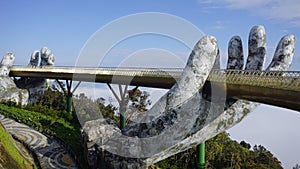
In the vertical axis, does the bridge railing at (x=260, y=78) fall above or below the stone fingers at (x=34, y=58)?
below

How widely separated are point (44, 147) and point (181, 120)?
32.1 feet

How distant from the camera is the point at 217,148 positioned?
2553 cm

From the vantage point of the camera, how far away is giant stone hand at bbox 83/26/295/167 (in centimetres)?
1692

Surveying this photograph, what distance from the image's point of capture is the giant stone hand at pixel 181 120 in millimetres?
16922

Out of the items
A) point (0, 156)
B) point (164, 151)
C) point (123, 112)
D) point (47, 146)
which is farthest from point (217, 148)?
point (0, 156)

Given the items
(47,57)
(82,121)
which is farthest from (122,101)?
(47,57)

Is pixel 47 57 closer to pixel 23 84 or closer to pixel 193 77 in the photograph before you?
pixel 23 84

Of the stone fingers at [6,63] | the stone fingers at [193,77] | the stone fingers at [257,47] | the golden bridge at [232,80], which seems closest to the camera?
the golden bridge at [232,80]

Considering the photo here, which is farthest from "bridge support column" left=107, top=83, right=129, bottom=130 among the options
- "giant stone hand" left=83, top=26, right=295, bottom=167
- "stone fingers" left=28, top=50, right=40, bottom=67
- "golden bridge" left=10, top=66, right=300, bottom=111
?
"stone fingers" left=28, top=50, right=40, bottom=67

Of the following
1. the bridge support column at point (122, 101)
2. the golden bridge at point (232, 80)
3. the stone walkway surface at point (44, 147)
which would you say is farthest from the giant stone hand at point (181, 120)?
the bridge support column at point (122, 101)

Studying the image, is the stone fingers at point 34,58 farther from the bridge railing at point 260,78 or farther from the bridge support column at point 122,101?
the bridge railing at point 260,78

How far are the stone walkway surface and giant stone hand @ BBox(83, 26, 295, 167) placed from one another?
2.50m

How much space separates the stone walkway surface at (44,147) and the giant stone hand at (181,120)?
8.20ft

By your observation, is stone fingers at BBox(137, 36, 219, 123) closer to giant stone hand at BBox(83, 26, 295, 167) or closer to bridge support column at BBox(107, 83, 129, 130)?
giant stone hand at BBox(83, 26, 295, 167)
